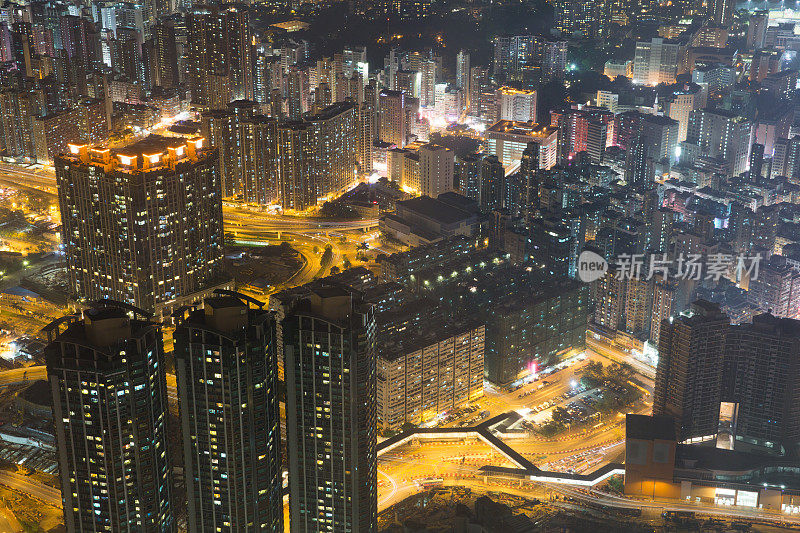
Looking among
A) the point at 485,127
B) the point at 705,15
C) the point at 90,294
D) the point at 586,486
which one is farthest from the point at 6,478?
the point at 705,15

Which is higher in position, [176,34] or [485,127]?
[176,34]

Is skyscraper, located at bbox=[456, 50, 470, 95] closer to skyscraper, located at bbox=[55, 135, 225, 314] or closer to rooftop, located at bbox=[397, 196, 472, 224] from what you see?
rooftop, located at bbox=[397, 196, 472, 224]

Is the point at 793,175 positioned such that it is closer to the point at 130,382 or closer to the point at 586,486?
the point at 586,486

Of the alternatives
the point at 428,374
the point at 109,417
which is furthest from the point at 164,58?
the point at 109,417

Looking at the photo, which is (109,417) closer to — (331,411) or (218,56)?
→ (331,411)

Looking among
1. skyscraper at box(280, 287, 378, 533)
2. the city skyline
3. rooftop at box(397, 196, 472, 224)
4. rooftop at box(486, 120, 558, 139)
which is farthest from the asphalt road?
rooftop at box(486, 120, 558, 139)

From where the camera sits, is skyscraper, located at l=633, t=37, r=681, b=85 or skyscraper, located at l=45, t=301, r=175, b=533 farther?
skyscraper, located at l=633, t=37, r=681, b=85
